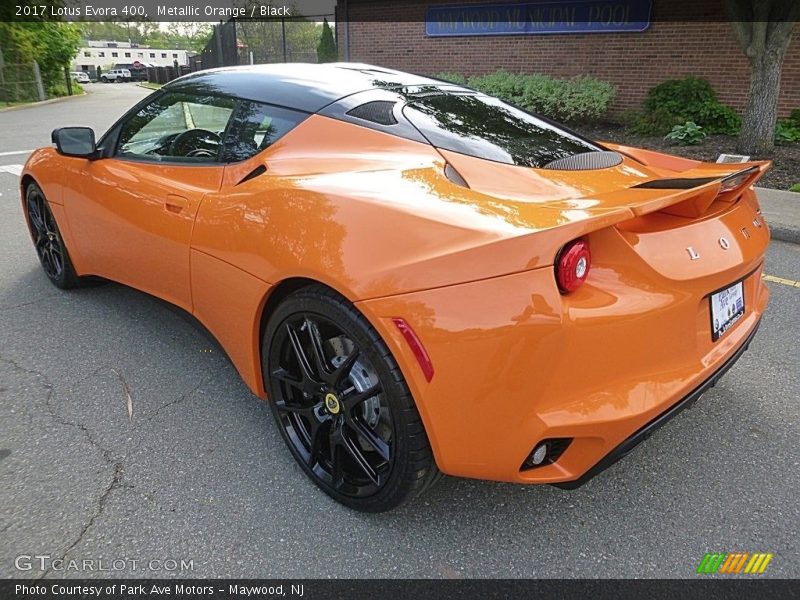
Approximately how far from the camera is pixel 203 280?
2482 millimetres

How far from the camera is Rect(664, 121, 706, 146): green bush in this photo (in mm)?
9703

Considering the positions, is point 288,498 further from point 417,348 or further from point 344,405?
point 417,348

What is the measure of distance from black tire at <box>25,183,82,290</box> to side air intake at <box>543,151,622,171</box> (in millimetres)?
3078

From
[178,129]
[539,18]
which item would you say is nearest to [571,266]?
[178,129]

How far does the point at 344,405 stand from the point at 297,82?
1.49 meters

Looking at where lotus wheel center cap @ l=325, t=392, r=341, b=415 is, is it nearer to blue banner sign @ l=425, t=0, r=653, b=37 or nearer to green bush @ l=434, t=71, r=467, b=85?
blue banner sign @ l=425, t=0, r=653, b=37

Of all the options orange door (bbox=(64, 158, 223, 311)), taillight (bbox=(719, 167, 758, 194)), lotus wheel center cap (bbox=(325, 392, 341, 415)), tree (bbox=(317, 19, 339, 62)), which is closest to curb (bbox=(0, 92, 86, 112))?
tree (bbox=(317, 19, 339, 62))

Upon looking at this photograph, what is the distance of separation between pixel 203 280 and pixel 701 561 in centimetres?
208

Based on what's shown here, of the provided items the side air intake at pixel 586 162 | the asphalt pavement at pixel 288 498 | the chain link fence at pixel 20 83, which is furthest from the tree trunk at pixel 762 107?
the chain link fence at pixel 20 83

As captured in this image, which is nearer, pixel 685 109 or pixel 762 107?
pixel 762 107

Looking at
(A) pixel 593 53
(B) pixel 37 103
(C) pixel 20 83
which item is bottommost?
(B) pixel 37 103

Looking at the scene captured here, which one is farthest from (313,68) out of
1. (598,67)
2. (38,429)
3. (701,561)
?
(598,67)

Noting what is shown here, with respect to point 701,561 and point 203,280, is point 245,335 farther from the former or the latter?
point 701,561

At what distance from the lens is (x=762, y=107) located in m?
8.40
